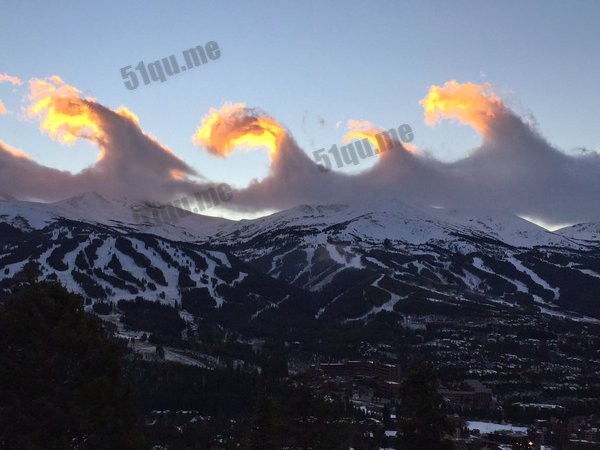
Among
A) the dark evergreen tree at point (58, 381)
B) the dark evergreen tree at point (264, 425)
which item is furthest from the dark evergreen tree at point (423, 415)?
the dark evergreen tree at point (58, 381)

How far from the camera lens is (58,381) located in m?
29.7

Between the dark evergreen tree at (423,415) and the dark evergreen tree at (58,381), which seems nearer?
the dark evergreen tree at (58,381)

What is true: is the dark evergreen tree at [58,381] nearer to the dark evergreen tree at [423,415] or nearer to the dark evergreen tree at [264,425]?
the dark evergreen tree at [264,425]

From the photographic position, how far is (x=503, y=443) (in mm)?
99188

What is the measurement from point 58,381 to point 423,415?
2028 cm

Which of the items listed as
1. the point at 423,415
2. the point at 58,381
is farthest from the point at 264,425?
the point at 58,381

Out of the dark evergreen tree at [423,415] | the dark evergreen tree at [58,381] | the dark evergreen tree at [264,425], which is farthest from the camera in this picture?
the dark evergreen tree at [264,425]

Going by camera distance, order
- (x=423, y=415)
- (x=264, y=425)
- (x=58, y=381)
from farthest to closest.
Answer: (x=264, y=425), (x=423, y=415), (x=58, y=381)

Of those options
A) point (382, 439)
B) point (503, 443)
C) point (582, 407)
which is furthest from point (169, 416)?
point (582, 407)

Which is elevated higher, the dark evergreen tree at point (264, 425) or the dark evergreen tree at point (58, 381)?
the dark evergreen tree at point (58, 381)

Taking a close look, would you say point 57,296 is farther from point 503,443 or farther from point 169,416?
point 169,416

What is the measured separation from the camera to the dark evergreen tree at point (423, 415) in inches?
1548

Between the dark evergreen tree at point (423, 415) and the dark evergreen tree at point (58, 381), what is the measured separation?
16.2m

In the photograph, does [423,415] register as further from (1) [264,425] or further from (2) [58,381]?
(2) [58,381]
